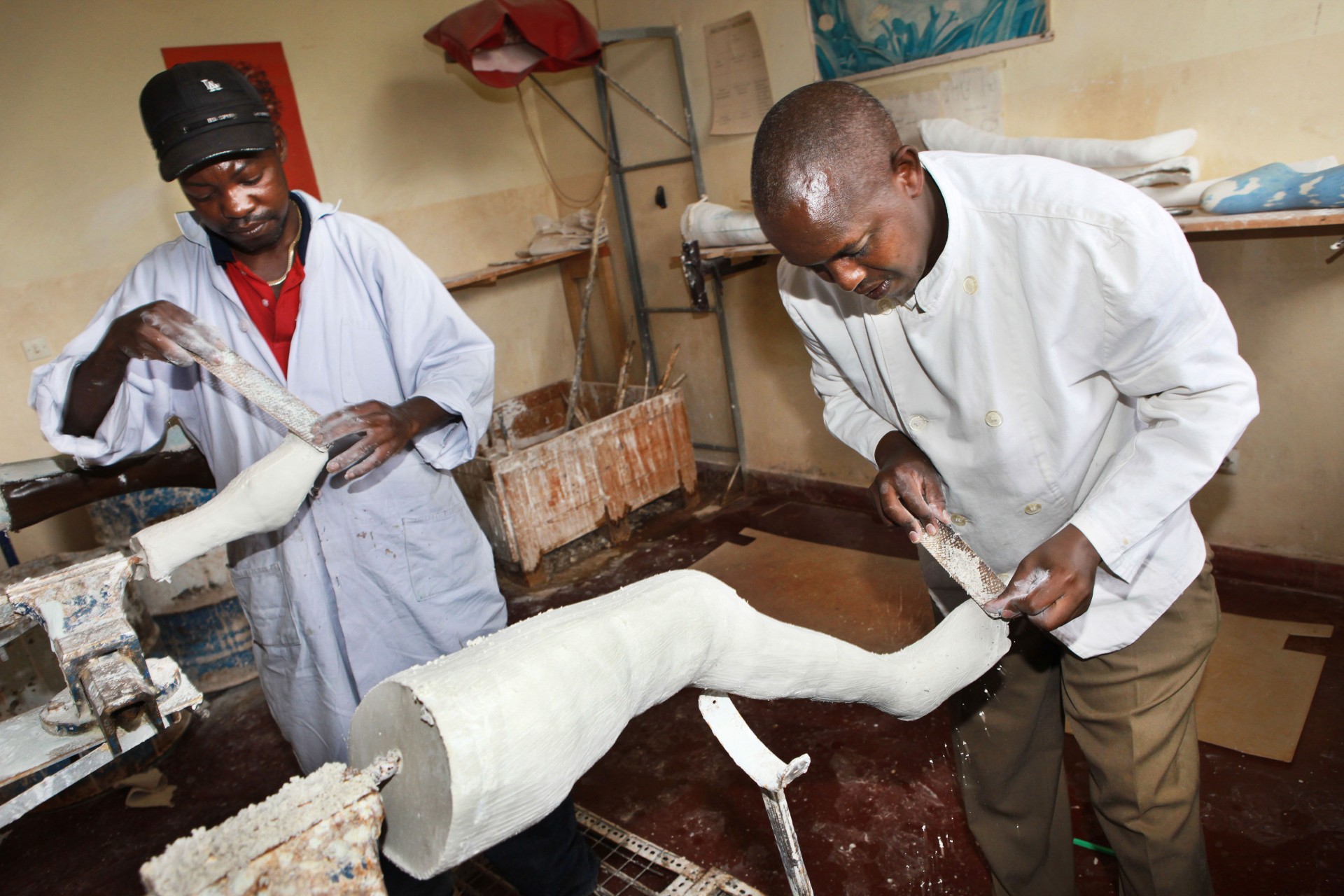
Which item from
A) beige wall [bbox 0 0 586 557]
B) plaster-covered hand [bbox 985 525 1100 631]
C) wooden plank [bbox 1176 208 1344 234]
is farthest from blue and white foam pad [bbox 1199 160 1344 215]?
beige wall [bbox 0 0 586 557]

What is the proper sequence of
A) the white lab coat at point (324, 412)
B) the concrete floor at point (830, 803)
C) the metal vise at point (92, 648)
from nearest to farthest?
1. the metal vise at point (92, 648)
2. the white lab coat at point (324, 412)
3. the concrete floor at point (830, 803)

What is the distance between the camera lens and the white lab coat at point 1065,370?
1199mm

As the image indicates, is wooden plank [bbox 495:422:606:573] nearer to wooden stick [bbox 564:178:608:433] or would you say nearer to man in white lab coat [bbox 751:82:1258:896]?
wooden stick [bbox 564:178:608:433]

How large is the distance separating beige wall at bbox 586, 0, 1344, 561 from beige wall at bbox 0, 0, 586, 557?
96.2 inches

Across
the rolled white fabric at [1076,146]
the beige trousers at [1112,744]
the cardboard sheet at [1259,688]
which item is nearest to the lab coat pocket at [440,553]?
the beige trousers at [1112,744]

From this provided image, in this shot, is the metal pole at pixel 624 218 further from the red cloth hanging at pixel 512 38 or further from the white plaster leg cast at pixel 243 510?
the white plaster leg cast at pixel 243 510

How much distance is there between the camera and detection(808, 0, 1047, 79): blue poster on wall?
2994 mm

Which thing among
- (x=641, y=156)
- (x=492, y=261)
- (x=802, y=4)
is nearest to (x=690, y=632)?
(x=802, y=4)

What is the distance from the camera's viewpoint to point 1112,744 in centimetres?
142

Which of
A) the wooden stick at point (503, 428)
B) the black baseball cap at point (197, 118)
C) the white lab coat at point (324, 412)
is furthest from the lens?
the wooden stick at point (503, 428)

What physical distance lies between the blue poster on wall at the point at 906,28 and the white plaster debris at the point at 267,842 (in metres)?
3.18

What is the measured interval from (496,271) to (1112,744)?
12.4 feet

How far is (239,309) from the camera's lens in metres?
1.61

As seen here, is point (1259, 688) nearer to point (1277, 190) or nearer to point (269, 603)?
point (1277, 190)
